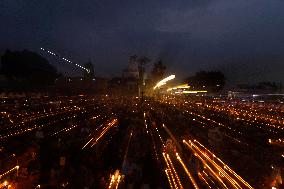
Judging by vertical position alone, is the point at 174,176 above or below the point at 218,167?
below

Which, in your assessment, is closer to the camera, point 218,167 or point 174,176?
point 174,176

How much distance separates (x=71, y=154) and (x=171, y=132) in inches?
554

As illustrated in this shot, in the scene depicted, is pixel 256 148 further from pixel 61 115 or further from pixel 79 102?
pixel 79 102

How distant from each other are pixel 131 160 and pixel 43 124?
1184cm

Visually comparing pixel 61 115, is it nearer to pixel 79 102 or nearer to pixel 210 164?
pixel 79 102

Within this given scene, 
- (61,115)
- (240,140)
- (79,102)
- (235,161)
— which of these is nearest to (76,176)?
(235,161)

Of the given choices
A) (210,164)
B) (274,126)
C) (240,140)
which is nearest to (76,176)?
(210,164)

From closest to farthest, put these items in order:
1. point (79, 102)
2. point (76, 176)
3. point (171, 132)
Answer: point (76, 176) → point (171, 132) → point (79, 102)

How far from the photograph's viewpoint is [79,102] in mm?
50969

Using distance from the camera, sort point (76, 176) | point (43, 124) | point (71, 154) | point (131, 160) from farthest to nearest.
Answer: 1. point (43, 124)
2. point (71, 154)
3. point (131, 160)
4. point (76, 176)

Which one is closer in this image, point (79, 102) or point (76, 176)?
point (76, 176)

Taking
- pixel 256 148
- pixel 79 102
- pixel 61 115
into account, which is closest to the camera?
pixel 256 148

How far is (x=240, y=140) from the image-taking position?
3341cm

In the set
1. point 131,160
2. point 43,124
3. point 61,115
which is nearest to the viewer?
point 131,160
